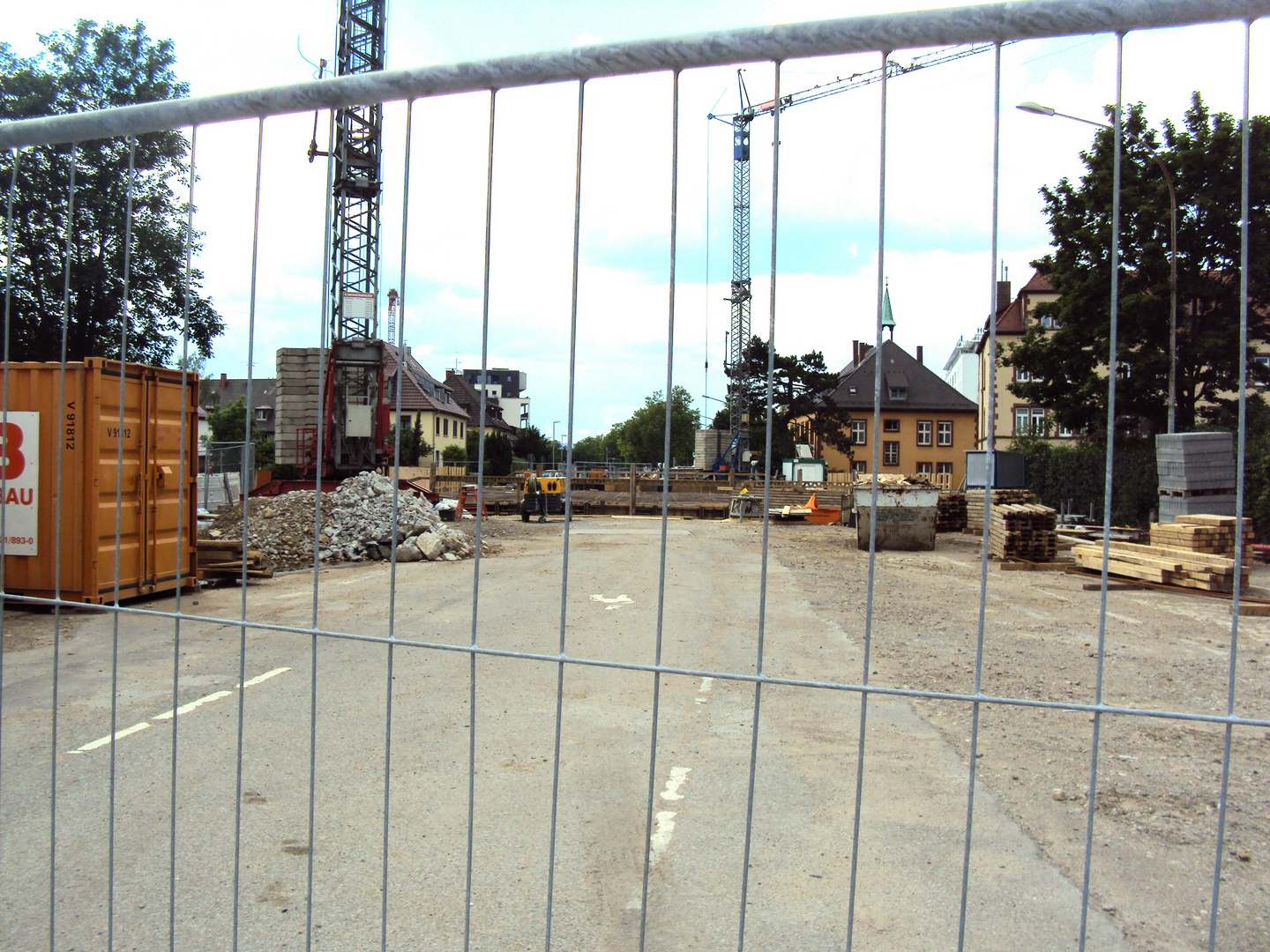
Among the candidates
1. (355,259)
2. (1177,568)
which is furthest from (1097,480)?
(355,259)

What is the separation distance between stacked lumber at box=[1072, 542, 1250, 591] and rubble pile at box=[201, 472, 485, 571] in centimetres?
1118

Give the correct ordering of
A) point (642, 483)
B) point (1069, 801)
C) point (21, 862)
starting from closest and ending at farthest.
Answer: point (21, 862) < point (1069, 801) < point (642, 483)

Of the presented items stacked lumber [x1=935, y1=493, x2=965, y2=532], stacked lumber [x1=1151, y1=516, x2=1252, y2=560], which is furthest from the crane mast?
stacked lumber [x1=935, y1=493, x2=965, y2=532]

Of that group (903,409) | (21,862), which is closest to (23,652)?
(21,862)

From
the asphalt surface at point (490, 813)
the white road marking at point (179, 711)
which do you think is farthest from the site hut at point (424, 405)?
the white road marking at point (179, 711)

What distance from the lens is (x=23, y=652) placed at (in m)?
7.56

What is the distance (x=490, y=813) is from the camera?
4043mm

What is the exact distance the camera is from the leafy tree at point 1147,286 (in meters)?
17.9

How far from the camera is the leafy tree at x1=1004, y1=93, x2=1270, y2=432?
704 inches

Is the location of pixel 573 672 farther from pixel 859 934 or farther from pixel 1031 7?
pixel 1031 7

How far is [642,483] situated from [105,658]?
121ft

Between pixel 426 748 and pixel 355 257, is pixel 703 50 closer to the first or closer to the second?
pixel 426 748

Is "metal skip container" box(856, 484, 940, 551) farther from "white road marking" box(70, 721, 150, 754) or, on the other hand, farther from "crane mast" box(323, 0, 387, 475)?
"white road marking" box(70, 721, 150, 754)

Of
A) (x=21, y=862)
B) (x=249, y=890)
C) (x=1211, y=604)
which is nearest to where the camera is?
(x=249, y=890)
